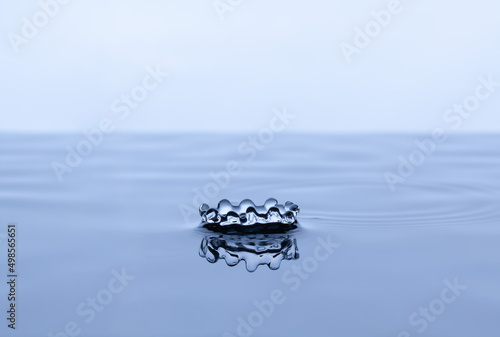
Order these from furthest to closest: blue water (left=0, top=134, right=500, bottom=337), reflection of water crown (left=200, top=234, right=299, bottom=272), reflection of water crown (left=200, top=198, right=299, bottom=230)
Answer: reflection of water crown (left=200, top=198, right=299, bottom=230) → reflection of water crown (left=200, top=234, right=299, bottom=272) → blue water (left=0, top=134, right=500, bottom=337)

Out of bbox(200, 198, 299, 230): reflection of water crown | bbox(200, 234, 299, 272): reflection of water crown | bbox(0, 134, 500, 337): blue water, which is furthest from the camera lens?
bbox(200, 198, 299, 230): reflection of water crown

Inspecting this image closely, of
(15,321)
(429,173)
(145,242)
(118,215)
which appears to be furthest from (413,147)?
(15,321)

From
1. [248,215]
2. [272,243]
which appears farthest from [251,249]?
[248,215]

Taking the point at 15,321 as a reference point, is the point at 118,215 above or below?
above

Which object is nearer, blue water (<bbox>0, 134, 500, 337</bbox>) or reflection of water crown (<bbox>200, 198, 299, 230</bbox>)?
blue water (<bbox>0, 134, 500, 337</bbox>)

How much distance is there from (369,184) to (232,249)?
1.65 m

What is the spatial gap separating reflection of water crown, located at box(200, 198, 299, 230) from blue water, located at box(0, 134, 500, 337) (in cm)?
7

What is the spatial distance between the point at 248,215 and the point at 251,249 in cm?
22

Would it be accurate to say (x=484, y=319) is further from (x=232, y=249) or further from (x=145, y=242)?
(x=145, y=242)

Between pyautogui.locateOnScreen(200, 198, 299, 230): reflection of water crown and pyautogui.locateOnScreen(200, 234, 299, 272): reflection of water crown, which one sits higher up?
pyautogui.locateOnScreen(200, 198, 299, 230): reflection of water crown

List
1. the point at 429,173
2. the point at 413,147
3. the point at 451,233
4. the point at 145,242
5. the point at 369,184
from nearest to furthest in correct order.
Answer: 1. the point at 145,242
2. the point at 451,233
3. the point at 369,184
4. the point at 429,173
5. the point at 413,147

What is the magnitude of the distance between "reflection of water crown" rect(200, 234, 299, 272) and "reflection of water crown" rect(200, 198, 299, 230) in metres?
0.07

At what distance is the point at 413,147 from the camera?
582 cm

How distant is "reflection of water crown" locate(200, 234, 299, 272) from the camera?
7.38 feet
